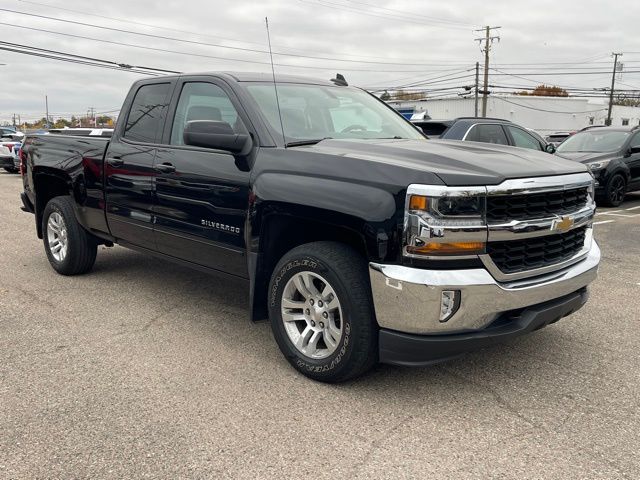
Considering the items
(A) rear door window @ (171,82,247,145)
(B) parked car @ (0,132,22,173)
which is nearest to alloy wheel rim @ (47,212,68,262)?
(A) rear door window @ (171,82,247,145)

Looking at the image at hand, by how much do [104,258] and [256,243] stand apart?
3.83 metres

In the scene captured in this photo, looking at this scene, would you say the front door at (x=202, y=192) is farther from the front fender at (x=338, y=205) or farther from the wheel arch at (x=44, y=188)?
the wheel arch at (x=44, y=188)

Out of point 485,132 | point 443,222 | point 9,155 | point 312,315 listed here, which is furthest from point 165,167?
point 9,155

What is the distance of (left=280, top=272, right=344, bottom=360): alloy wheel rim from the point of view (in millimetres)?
3422

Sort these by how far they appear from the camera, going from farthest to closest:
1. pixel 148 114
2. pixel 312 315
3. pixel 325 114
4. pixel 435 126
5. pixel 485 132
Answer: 1. pixel 435 126
2. pixel 485 132
3. pixel 148 114
4. pixel 325 114
5. pixel 312 315

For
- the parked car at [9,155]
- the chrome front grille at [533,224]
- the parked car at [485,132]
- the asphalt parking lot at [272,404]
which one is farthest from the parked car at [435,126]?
the parked car at [9,155]

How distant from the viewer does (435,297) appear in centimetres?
294

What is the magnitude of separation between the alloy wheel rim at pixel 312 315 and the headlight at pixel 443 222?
0.63 metres

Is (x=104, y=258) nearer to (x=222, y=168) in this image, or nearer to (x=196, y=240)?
(x=196, y=240)

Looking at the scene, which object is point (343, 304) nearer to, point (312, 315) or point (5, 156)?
point (312, 315)

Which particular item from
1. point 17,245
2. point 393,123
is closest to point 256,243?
point 393,123

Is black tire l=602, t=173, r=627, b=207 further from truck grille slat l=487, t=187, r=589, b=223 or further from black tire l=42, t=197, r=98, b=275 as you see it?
black tire l=42, t=197, r=98, b=275

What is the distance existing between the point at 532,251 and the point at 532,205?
26 centimetres

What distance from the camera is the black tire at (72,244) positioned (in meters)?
5.78
